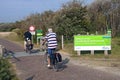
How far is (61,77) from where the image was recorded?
49.4 ft

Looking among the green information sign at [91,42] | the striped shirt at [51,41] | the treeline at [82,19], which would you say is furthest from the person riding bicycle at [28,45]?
the striped shirt at [51,41]

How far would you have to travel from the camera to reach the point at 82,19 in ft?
120

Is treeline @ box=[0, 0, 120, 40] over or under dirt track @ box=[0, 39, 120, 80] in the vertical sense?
over

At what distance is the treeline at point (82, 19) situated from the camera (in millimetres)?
34906

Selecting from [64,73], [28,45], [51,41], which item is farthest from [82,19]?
[64,73]

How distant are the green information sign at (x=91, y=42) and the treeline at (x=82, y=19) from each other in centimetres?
1010

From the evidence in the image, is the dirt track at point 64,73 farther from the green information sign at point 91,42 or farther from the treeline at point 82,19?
the treeline at point 82,19

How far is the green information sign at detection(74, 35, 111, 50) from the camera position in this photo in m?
24.1

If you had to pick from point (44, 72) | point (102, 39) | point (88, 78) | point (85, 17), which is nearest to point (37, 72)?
point (44, 72)

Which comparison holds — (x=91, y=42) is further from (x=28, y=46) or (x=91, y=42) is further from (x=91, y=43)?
(x=28, y=46)

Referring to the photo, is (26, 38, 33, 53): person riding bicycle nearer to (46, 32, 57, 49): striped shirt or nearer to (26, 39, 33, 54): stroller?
(26, 39, 33, 54): stroller

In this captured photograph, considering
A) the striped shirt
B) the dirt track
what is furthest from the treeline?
the striped shirt

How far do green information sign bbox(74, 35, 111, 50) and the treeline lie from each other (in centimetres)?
1010

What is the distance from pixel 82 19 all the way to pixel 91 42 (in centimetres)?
1265
